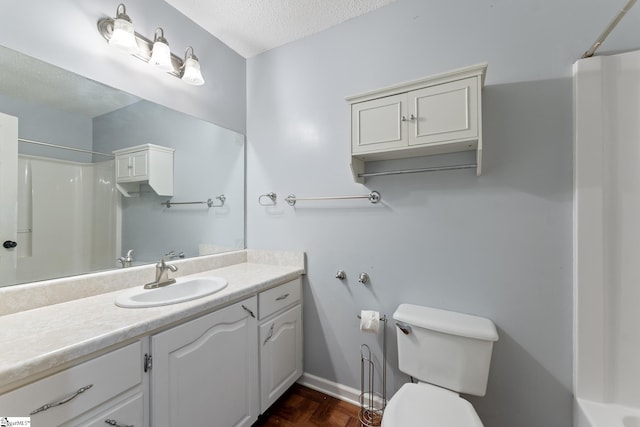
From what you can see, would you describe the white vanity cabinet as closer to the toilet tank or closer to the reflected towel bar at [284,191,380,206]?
the reflected towel bar at [284,191,380,206]

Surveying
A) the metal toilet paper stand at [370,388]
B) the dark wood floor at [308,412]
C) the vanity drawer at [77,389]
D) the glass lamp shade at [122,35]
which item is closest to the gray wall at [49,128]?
the glass lamp shade at [122,35]

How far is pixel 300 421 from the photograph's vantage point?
148cm

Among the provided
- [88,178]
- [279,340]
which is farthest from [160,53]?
[279,340]

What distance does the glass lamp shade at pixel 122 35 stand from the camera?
1.24m

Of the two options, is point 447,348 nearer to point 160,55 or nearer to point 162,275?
point 162,275

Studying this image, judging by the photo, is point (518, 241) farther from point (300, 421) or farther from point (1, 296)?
point (1, 296)

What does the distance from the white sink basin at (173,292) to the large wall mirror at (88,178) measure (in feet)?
0.79

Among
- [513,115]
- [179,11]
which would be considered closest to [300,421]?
[513,115]

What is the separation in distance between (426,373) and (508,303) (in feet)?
1.77

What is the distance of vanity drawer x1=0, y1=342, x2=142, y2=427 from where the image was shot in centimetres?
66

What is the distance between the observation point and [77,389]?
0.75 metres

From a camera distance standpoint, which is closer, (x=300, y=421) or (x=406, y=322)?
(x=406, y=322)

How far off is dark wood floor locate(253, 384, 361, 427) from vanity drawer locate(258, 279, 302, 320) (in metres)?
0.62

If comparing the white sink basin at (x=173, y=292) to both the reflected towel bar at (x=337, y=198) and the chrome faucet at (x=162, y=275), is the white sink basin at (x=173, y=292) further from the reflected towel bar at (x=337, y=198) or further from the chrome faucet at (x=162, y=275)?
the reflected towel bar at (x=337, y=198)
